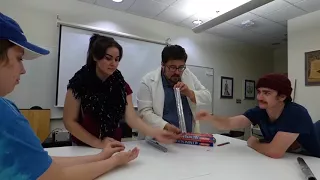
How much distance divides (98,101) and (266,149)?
87cm

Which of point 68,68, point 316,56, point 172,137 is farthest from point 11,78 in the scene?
→ point 316,56

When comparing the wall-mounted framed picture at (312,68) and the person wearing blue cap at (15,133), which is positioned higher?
the wall-mounted framed picture at (312,68)

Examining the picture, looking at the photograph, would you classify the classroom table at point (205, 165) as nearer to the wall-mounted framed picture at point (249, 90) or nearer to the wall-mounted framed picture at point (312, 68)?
the wall-mounted framed picture at point (312, 68)

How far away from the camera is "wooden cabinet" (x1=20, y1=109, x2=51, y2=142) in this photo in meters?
2.44

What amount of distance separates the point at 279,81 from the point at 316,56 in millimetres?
2610

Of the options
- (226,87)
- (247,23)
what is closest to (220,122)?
(247,23)

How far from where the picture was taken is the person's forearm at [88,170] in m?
0.56

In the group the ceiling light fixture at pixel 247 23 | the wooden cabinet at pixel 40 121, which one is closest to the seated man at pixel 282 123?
the wooden cabinet at pixel 40 121

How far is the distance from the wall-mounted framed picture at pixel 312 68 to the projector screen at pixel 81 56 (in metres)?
2.42

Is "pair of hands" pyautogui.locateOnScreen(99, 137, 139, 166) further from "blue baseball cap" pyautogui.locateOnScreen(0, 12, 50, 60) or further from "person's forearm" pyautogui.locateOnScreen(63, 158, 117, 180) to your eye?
"blue baseball cap" pyautogui.locateOnScreen(0, 12, 50, 60)

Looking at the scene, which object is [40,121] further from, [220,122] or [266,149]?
[266,149]

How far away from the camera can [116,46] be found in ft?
3.68

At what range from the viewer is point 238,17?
344 centimetres

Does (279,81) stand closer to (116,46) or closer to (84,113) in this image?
(116,46)
